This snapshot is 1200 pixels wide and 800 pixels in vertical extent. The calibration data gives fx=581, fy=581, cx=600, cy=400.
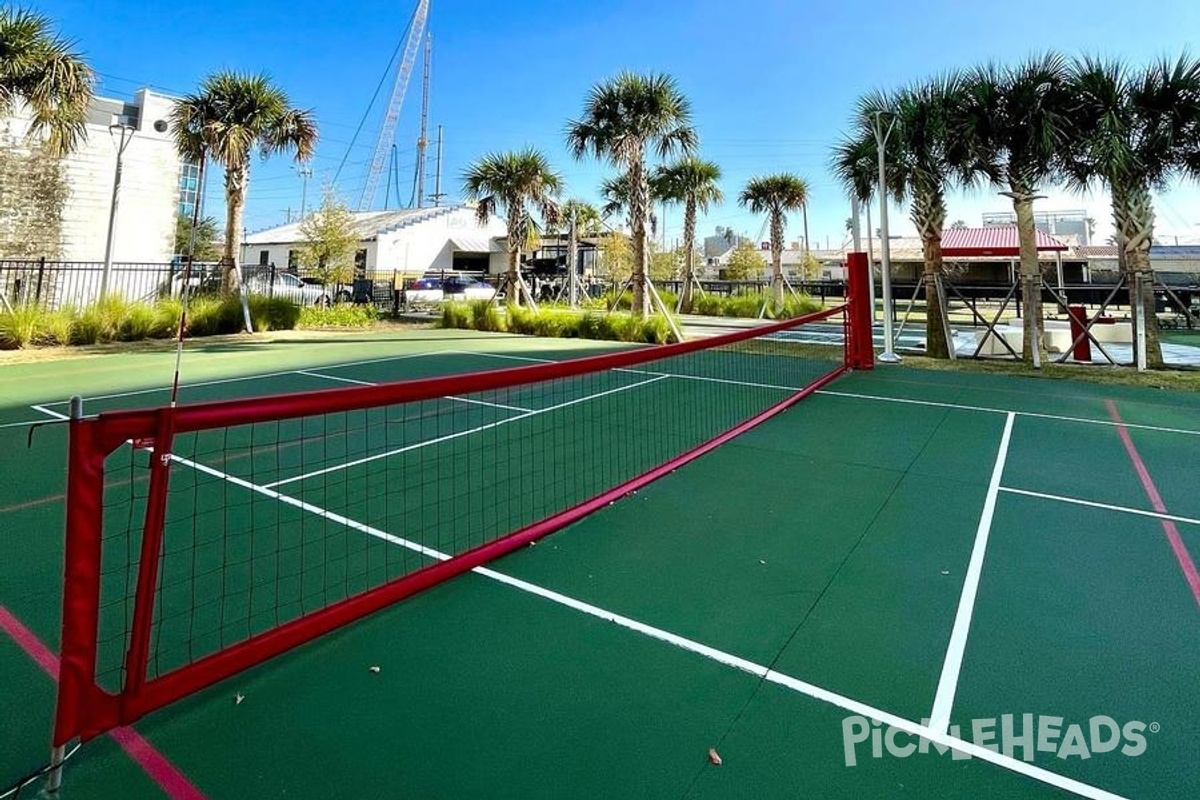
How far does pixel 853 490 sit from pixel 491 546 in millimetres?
3087

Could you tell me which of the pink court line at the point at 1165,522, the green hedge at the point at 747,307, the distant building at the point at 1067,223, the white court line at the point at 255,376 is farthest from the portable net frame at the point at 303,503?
the distant building at the point at 1067,223

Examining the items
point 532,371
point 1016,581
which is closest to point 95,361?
point 532,371

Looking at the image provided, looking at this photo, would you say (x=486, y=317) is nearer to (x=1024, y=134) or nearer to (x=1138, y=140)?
(x=1024, y=134)

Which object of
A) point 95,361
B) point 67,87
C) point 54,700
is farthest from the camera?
point 67,87

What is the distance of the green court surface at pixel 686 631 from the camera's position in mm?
2014

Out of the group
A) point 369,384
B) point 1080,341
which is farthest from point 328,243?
point 1080,341

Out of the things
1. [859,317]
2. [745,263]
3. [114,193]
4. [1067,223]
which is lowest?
[859,317]

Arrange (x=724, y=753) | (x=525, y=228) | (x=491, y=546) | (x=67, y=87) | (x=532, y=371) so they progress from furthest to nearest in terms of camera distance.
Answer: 1. (x=525, y=228)
2. (x=67, y=87)
3. (x=532, y=371)
4. (x=491, y=546)
5. (x=724, y=753)

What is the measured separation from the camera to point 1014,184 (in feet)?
38.7

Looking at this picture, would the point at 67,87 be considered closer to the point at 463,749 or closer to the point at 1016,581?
the point at 463,749

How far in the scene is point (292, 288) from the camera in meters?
24.6

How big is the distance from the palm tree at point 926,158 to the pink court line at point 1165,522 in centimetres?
608

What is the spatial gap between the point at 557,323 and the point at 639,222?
151 inches

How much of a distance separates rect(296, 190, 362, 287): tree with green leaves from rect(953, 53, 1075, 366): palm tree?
2122 centimetres
